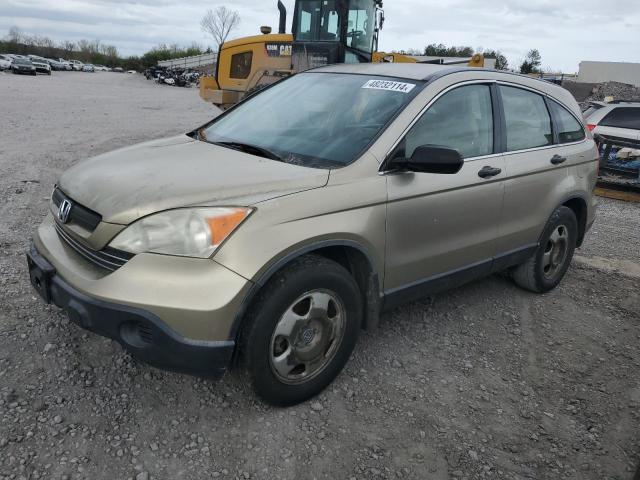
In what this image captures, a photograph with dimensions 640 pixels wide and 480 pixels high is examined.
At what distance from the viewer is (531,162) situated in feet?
12.8

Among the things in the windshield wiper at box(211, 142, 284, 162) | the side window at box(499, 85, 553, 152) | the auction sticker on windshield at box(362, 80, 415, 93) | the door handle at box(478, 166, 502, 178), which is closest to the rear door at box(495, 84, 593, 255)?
the side window at box(499, 85, 553, 152)

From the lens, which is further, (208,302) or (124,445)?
(124,445)

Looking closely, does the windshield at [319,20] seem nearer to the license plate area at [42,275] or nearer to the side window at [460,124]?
the side window at [460,124]

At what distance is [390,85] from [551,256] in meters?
2.21

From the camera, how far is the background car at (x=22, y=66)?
4150 cm

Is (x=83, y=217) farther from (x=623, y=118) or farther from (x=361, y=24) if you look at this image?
(x=361, y=24)

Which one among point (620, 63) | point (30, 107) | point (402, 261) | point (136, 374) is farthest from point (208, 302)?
point (620, 63)

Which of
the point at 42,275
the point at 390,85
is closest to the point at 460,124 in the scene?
the point at 390,85

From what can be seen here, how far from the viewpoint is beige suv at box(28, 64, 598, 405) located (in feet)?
7.61

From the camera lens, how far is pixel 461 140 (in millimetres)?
3438

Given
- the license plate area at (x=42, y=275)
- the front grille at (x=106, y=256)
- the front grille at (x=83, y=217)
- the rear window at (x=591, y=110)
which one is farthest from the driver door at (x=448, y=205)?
the rear window at (x=591, y=110)

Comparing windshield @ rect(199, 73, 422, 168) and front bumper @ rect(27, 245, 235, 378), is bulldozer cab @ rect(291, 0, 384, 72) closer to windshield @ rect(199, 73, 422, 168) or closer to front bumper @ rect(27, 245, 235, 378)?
windshield @ rect(199, 73, 422, 168)

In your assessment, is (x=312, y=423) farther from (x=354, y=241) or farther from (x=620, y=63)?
(x=620, y=63)

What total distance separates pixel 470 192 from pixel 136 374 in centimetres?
228
